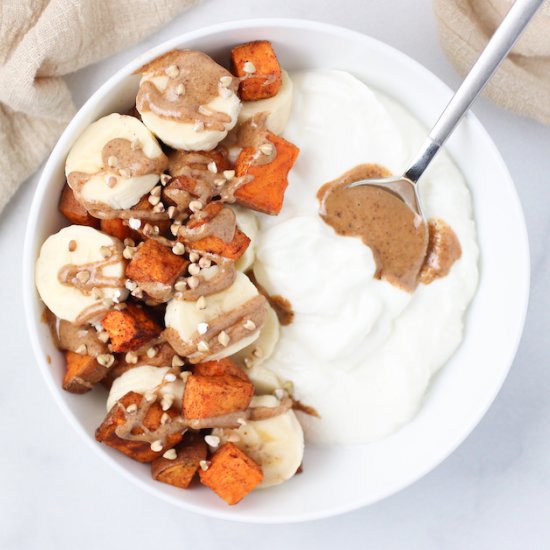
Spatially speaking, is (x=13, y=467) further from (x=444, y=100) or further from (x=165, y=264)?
(x=444, y=100)

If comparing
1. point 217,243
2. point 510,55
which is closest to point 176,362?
point 217,243

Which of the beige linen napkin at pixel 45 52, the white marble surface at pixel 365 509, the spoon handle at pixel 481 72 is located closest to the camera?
the spoon handle at pixel 481 72

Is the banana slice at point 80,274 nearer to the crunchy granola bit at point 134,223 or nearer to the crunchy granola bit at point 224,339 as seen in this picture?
the crunchy granola bit at point 134,223

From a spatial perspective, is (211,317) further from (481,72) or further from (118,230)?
(481,72)

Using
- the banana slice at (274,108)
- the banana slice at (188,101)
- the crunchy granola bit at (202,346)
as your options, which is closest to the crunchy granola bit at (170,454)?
the crunchy granola bit at (202,346)

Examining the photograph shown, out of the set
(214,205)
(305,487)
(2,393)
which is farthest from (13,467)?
(214,205)
